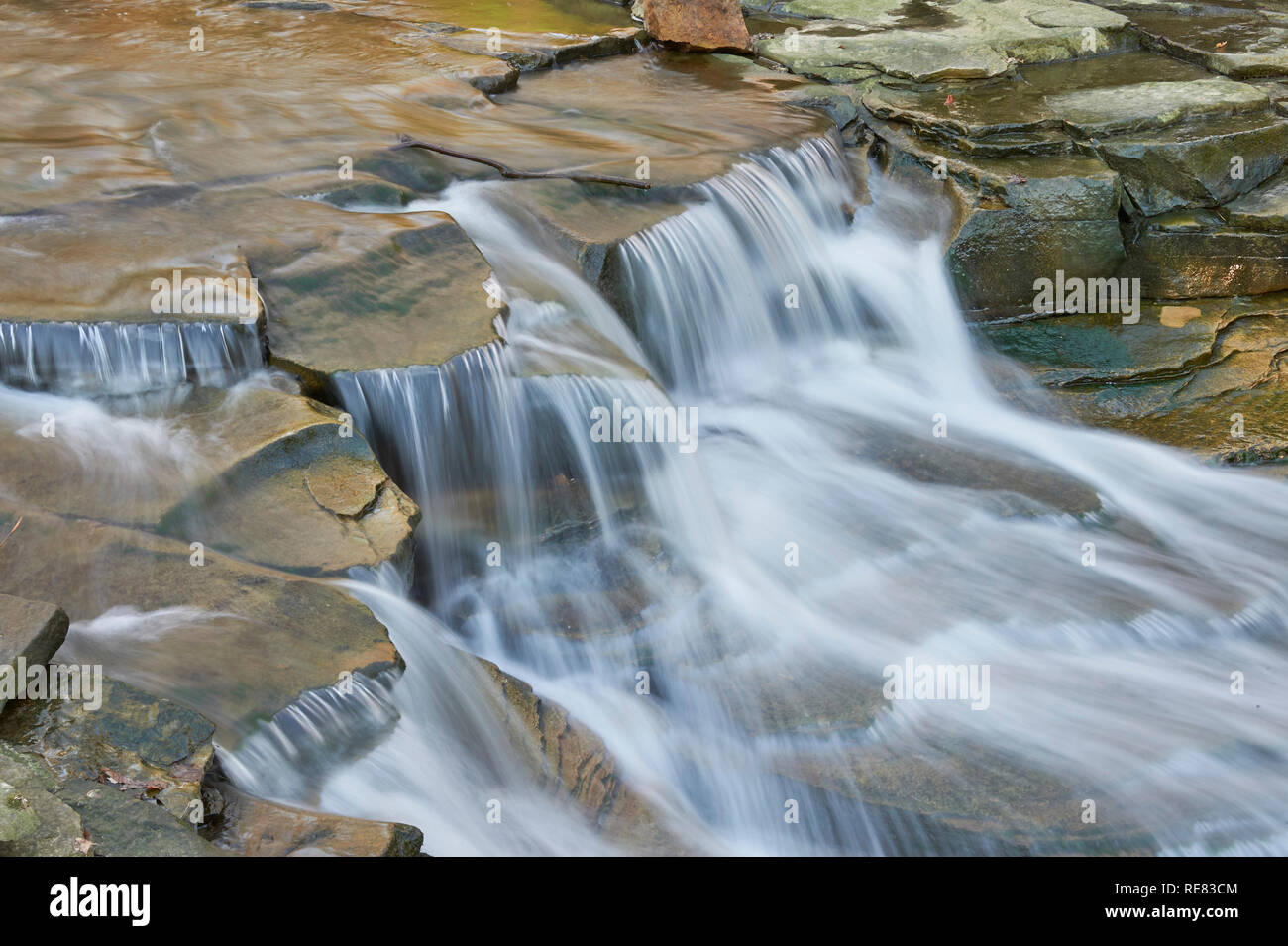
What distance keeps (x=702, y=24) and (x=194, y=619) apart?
22.4 ft

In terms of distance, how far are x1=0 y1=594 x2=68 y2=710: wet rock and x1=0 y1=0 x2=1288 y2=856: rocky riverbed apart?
14 mm

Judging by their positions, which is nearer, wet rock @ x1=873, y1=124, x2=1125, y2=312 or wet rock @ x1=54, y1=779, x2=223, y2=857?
wet rock @ x1=54, y1=779, x2=223, y2=857

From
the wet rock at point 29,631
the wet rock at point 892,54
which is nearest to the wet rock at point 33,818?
the wet rock at point 29,631

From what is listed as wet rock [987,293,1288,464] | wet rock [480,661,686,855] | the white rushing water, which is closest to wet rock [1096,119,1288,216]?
wet rock [987,293,1288,464]

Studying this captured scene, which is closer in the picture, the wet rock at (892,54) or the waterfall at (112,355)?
the waterfall at (112,355)

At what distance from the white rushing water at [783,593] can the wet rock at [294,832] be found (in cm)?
16

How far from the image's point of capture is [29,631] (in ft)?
10.3

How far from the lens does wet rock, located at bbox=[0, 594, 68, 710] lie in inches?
122

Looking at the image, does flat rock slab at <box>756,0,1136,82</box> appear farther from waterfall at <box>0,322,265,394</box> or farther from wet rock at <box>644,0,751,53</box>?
waterfall at <box>0,322,265,394</box>

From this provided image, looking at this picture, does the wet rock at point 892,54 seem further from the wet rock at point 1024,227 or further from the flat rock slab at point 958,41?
the wet rock at point 1024,227

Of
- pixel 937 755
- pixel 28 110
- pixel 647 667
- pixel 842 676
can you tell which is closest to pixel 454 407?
pixel 647 667

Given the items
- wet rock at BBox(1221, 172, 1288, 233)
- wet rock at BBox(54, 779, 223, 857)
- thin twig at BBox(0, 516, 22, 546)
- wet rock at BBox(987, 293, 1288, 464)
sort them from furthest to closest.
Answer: wet rock at BBox(1221, 172, 1288, 233) < wet rock at BBox(987, 293, 1288, 464) < thin twig at BBox(0, 516, 22, 546) < wet rock at BBox(54, 779, 223, 857)

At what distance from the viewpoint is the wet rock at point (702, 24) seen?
29.4 ft

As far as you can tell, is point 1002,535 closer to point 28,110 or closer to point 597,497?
point 597,497
